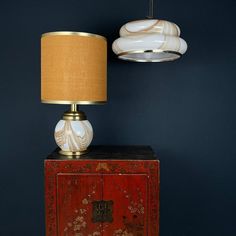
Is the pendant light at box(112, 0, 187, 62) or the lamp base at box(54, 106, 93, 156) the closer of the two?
the pendant light at box(112, 0, 187, 62)

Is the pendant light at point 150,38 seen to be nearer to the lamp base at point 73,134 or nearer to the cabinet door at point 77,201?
the lamp base at point 73,134

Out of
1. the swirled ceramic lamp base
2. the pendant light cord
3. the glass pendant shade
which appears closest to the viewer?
the glass pendant shade

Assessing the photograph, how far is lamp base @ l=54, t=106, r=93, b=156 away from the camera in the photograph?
1787 millimetres

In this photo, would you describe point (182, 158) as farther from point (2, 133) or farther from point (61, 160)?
point (2, 133)

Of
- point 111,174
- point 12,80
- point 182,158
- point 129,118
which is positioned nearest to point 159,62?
point 129,118

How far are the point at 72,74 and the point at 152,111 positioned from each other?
749 millimetres

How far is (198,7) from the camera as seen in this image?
2.18m

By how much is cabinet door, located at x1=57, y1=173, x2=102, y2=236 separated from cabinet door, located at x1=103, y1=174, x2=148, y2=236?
6 centimetres

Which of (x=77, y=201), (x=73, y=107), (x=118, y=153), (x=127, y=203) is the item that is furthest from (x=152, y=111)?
(x=77, y=201)

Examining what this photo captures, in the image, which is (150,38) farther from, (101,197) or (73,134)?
(101,197)

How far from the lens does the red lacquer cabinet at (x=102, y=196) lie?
1.74 metres

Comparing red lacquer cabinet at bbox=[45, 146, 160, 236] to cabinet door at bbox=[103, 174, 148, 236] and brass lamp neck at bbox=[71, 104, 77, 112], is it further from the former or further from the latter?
brass lamp neck at bbox=[71, 104, 77, 112]

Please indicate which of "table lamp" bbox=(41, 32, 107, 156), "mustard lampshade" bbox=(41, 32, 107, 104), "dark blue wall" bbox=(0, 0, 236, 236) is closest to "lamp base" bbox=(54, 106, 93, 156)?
"table lamp" bbox=(41, 32, 107, 156)

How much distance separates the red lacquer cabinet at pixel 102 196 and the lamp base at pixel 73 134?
9 cm
